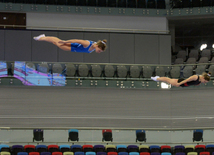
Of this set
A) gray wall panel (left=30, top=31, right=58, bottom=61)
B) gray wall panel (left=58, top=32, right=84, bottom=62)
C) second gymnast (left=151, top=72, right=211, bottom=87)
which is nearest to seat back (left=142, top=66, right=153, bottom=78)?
gray wall panel (left=58, top=32, right=84, bottom=62)

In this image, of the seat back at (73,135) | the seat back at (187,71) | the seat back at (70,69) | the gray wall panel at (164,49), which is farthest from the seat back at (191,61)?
the seat back at (73,135)

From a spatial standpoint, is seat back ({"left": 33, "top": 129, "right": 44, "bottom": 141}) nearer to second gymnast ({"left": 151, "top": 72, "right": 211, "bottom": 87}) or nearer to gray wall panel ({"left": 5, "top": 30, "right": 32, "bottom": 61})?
gray wall panel ({"left": 5, "top": 30, "right": 32, "bottom": 61})

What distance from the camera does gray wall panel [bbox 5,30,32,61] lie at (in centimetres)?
1523

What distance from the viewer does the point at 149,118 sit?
13891 millimetres

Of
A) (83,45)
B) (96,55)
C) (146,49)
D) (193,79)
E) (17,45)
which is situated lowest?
(193,79)

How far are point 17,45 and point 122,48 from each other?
5.85 meters

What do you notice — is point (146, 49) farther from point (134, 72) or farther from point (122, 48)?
point (134, 72)

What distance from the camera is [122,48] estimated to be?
1641 cm

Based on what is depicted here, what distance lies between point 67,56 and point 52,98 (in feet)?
10.6

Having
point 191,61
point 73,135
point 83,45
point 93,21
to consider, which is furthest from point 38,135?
point 191,61

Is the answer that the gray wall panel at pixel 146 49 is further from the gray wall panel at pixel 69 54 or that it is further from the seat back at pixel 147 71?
the gray wall panel at pixel 69 54

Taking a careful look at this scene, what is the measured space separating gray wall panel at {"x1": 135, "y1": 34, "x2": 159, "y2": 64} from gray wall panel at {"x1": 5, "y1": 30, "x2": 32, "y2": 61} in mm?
6102

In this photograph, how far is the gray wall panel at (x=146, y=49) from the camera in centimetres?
1642

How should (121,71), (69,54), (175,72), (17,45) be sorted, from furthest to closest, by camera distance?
(69,54)
(17,45)
(121,71)
(175,72)
